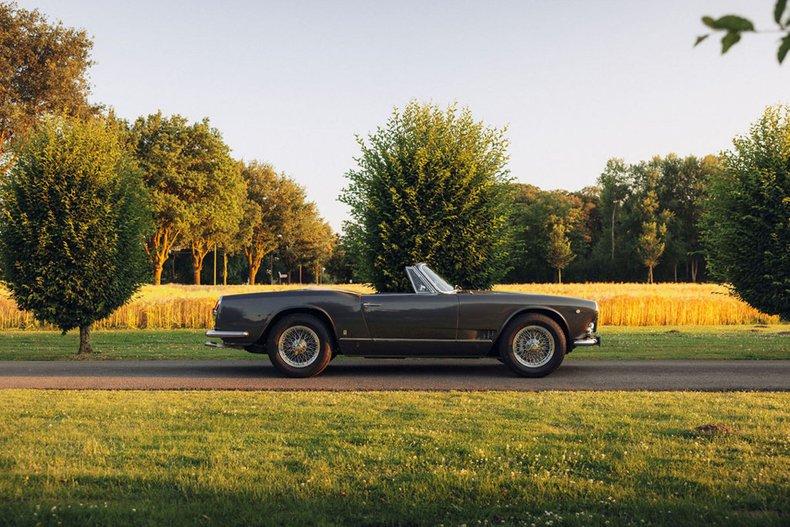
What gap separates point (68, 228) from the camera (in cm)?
1373

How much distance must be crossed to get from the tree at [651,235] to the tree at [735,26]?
69.1 m

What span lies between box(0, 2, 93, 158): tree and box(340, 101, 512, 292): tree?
872 inches

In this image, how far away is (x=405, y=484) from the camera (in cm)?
461

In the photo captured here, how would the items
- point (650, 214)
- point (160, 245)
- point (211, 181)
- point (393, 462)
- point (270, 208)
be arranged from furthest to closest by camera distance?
point (650, 214), point (270, 208), point (160, 245), point (211, 181), point (393, 462)

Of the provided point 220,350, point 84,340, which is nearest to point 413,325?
point 220,350

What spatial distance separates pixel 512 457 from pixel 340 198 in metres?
11.2

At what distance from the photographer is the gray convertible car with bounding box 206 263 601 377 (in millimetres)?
10320

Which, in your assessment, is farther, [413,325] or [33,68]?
[33,68]

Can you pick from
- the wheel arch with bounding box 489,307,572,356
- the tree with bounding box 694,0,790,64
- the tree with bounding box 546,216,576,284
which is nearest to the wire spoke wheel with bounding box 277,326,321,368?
the wheel arch with bounding box 489,307,572,356

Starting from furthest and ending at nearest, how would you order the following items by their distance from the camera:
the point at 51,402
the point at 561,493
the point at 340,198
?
1. the point at 340,198
2. the point at 51,402
3. the point at 561,493

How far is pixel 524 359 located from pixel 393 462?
5553mm

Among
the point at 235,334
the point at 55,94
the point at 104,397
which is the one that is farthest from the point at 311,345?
the point at 55,94

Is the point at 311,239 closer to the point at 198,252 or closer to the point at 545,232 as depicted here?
the point at 198,252

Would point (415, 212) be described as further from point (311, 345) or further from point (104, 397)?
point (104, 397)
